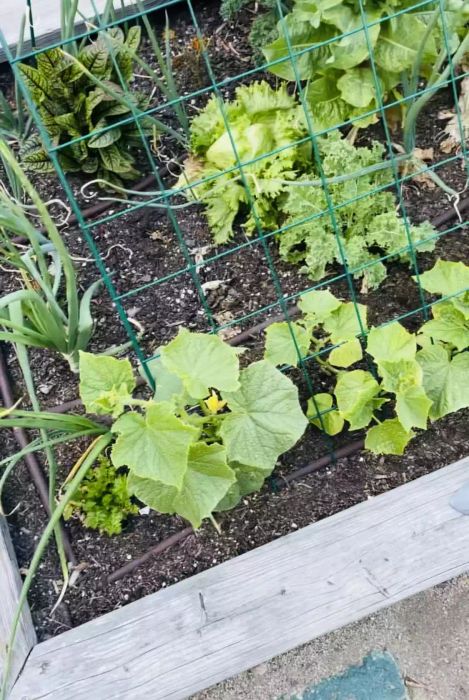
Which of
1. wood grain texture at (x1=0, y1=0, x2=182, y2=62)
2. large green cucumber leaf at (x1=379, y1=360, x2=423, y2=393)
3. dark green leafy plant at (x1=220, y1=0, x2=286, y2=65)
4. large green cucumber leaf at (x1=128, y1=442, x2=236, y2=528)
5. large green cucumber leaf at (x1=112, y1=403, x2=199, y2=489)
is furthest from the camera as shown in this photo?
wood grain texture at (x1=0, y1=0, x2=182, y2=62)

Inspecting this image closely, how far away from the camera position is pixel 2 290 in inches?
86.5

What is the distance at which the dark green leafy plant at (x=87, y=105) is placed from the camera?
1951 mm

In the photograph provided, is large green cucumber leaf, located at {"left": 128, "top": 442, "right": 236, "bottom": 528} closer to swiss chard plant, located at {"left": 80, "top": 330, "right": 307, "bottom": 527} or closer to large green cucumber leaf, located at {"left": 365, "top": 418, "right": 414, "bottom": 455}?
swiss chard plant, located at {"left": 80, "top": 330, "right": 307, "bottom": 527}

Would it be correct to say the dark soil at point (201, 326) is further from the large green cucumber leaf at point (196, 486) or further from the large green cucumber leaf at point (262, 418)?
the large green cucumber leaf at point (196, 486)

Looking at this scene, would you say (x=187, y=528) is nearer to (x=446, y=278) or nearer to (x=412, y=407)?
(x=412, y=407)

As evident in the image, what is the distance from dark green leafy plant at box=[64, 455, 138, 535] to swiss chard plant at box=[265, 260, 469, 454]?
0.47 m

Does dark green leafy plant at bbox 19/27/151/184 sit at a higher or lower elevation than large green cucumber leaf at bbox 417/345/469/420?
higher

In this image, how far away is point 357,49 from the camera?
1881mm

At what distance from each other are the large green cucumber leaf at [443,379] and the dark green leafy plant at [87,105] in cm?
98

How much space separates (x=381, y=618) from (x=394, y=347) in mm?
617

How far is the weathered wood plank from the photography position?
1572mm

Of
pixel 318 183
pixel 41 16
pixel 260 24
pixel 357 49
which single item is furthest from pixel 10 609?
pixel 41 16

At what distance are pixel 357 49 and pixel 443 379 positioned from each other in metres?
0.85

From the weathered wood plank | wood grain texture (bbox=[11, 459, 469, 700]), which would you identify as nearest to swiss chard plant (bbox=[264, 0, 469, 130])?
wood grain texture (bbox=[11, 459, 469, 700])
